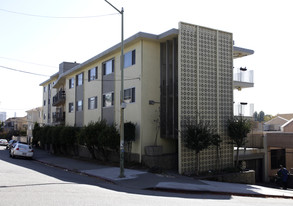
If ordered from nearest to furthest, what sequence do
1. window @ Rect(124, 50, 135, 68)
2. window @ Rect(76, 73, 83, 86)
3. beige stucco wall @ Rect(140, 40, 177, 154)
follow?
Result: beige stucco wall @ Rect(140, 40, 177, 154), window @ Rect(124, 50, 135, 68), window @ Rect(76, 73, 83, 86)

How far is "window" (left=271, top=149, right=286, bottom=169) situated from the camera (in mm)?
25797

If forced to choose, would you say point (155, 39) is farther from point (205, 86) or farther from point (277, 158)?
point (277, 158)

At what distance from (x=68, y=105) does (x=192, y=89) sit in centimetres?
1886

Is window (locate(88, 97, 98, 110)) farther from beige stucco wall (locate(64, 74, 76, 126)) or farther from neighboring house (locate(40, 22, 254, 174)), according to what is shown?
neighboring house (locate(40, 22, 254, 174))

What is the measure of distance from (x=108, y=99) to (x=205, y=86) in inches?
333

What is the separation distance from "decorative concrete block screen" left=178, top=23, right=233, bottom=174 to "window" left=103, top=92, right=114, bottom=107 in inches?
288

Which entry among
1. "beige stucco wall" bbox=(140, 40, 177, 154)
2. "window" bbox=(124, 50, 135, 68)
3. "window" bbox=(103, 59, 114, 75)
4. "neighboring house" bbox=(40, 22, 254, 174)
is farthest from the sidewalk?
"window" bbox=(103, 59, 114, 75)

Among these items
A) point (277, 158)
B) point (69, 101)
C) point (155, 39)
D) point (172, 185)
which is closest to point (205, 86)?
point (155, 39)

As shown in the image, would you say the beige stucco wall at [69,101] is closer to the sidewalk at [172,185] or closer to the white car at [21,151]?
the white car at [21,151]

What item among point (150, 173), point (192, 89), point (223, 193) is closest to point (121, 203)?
point (223, 193)

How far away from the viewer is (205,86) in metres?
18.9

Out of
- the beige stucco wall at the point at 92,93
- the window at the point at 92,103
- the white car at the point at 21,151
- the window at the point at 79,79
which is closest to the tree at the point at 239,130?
the beige stucco wall at the point at 92,93

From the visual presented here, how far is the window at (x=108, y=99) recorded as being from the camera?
76.3ft

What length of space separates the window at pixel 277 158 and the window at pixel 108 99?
14.6 meters
